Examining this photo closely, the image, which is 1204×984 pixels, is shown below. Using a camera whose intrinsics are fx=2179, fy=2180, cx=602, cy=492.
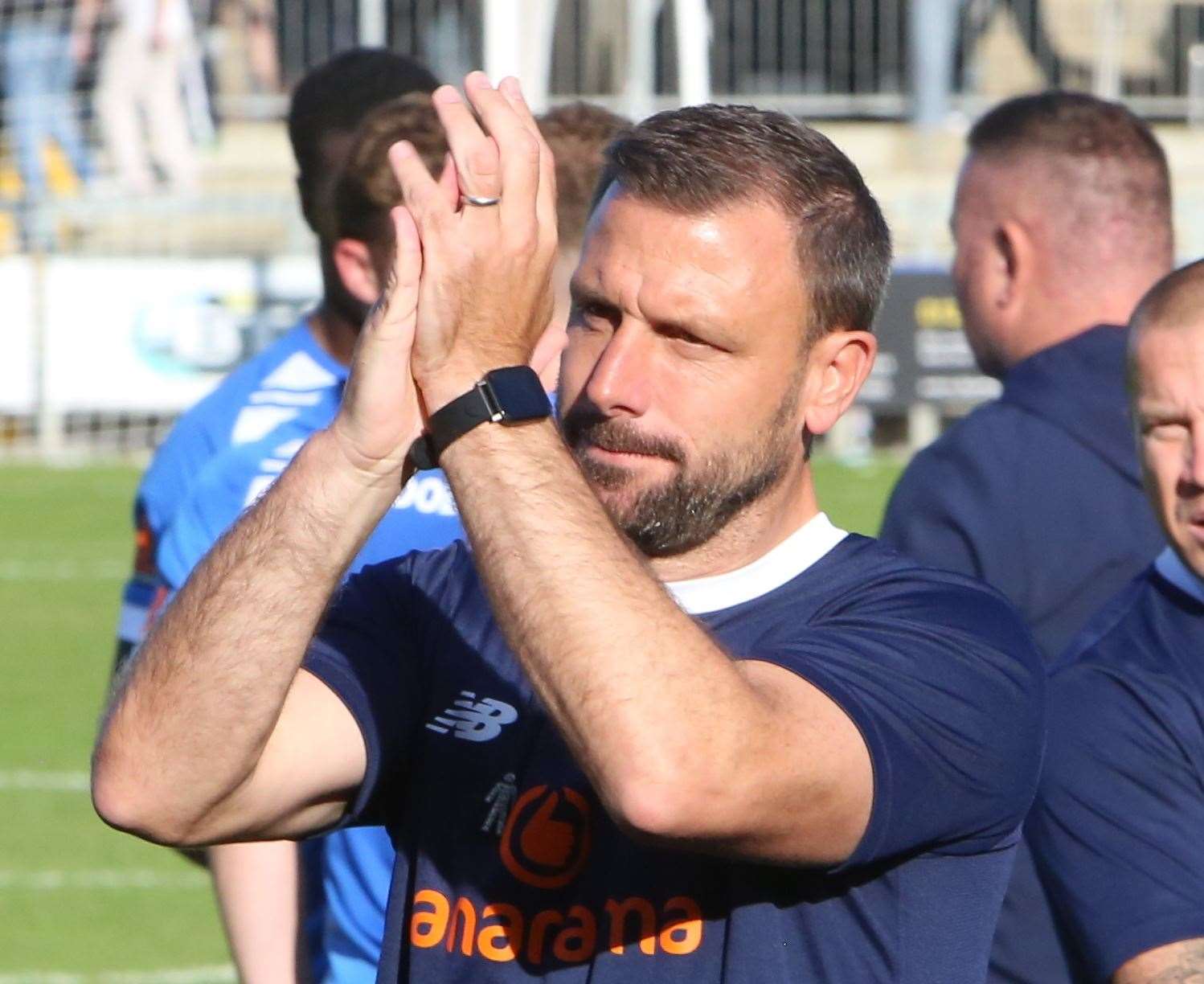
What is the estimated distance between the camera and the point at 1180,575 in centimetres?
305

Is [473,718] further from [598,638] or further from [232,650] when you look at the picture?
[598,638]

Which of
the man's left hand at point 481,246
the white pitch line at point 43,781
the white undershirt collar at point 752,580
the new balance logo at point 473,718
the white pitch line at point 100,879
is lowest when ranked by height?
the white pitch line at point 43,781

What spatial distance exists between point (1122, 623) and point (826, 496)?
1131cm

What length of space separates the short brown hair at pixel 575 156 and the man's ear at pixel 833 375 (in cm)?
135

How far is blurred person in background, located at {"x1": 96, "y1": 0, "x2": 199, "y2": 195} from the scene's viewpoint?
18625mm

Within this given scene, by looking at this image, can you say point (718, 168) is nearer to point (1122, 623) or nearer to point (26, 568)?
point (1122, 623)

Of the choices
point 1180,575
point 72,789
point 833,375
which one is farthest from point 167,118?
point 833,375

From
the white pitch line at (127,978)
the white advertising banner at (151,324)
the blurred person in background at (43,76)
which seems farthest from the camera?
the blurred person in background at (43,76)

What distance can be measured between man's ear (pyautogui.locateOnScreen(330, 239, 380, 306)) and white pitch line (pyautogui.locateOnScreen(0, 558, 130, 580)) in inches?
351

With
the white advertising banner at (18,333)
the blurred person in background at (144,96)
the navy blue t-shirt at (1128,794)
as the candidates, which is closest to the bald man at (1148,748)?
the navy blue t-shirt at (1128,794)

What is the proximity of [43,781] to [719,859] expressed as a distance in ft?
21.3

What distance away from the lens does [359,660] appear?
2.71 meters

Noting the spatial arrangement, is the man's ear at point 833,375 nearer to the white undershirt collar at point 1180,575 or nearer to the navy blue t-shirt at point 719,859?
the navy blue t-shirt at point 719,859

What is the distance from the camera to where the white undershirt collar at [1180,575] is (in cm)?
302
